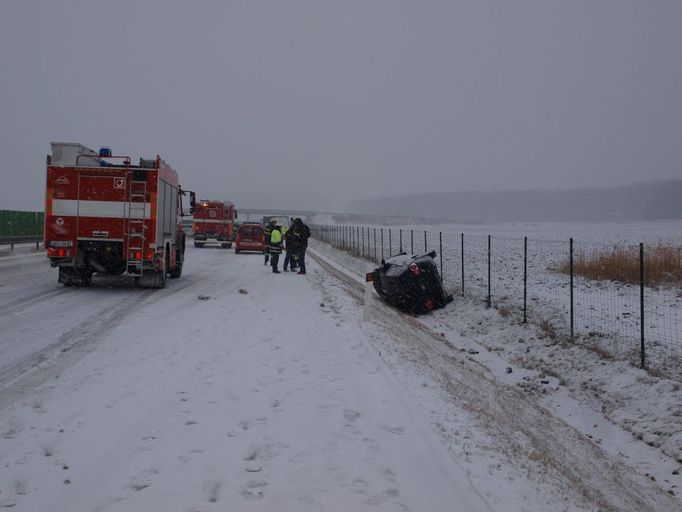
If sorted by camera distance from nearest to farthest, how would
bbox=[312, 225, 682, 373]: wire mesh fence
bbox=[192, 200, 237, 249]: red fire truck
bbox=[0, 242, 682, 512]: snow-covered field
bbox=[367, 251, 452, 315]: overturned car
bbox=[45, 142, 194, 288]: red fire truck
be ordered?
bbox=[0, 242, 682, 512]: snow-covered field
bbox=[312, 225, 682, 373]: wire mesh fence
bbox=[45, 142, 194, 288]: red fire truck
bbox=[367, 251, 452, 315]: overturned car
bbox=[192, 200, 237, 249]: red fire truck

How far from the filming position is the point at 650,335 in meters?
10.7

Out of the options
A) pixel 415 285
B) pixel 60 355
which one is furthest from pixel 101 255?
pixel 415 285

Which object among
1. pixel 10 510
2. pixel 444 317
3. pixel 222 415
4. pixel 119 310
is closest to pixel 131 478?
pixel 10 510

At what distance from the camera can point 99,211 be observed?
15125mm

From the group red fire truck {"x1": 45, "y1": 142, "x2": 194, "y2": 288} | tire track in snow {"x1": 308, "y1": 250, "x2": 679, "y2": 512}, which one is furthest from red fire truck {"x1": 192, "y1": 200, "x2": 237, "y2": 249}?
tire track in snow {"x1": 308, "y1": 250, "x2": 679, "y2": 512}

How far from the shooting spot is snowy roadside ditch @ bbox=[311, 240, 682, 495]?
7172mm

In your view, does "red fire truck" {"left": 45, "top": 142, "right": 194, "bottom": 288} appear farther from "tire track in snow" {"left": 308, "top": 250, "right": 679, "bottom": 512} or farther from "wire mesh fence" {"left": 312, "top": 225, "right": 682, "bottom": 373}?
"wire mesh fence" {"left": 312, "top": 225, "right": 682, "bottom": 373}

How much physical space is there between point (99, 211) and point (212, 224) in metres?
26.8

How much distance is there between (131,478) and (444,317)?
1211 cm

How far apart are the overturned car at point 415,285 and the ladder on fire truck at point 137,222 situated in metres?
6.38

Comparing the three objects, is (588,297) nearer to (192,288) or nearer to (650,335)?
(650,335)

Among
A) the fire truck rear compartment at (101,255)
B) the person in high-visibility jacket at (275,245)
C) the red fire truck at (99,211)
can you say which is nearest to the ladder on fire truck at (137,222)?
the red fire truck at (99,211)

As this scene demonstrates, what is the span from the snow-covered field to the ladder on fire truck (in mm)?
3120

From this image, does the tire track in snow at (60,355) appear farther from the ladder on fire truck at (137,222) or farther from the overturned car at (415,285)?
the overturned car at (415,285)
